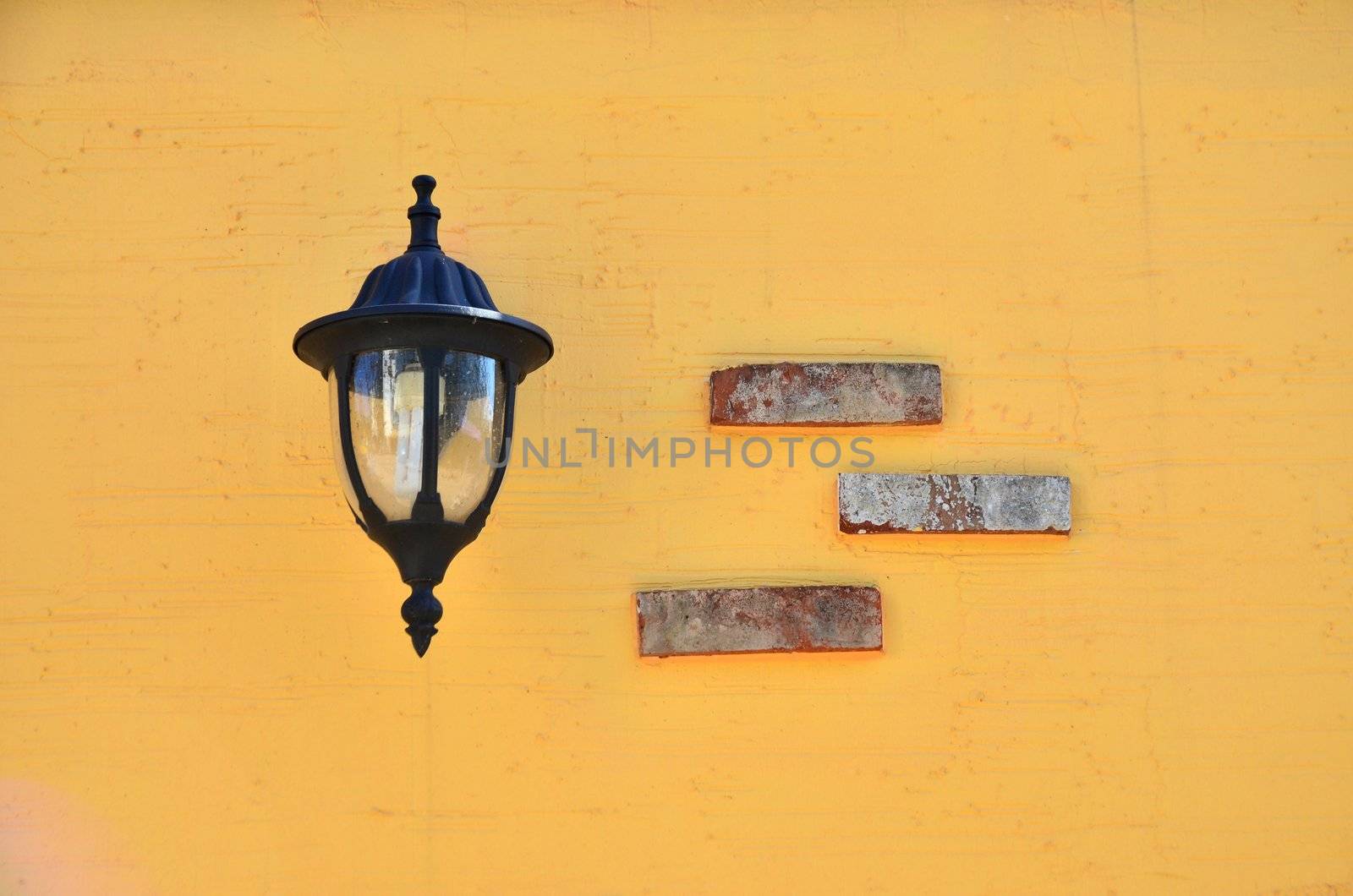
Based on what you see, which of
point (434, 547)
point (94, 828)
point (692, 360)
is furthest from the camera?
point (692, 360)

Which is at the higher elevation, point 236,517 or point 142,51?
point 142,51

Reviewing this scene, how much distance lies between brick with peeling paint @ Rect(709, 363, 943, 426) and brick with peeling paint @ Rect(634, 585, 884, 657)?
28 centimetres

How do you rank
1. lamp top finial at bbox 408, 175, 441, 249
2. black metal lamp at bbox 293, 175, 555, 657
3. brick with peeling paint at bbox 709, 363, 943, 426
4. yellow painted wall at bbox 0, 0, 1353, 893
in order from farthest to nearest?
brick with peeling paint at bbox 709, 363, 943, 426, yellow painted wall at bbox 0, 0, 1353, 893, lamp top finial at bbox 408, 175, 441, 249, black metal lamp at bbox 293, 175, 555, 657

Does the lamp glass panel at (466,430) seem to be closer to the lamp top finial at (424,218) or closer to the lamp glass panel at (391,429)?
the lamp glass panel at (391,429)

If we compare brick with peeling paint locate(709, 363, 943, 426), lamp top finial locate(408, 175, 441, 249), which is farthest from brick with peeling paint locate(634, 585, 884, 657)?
lamp top finial locate(408, 175, 441, 249)

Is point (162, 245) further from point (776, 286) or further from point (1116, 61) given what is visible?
point (1116, 61)

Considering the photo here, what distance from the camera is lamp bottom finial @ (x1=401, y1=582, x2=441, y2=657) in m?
1.80

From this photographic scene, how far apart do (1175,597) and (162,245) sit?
5.81ft

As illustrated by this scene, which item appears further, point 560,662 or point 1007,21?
point 1007,21

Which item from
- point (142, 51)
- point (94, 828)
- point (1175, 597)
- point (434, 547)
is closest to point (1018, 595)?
point (1175, 597)

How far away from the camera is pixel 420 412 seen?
177cm

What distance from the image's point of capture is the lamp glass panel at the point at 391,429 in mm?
1772

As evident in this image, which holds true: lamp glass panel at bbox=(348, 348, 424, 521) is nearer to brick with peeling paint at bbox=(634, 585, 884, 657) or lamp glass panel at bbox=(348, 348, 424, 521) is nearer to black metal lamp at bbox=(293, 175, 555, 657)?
black metal lamp at bbox=(293, 175, 555, 657)

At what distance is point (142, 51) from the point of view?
2268 mm
